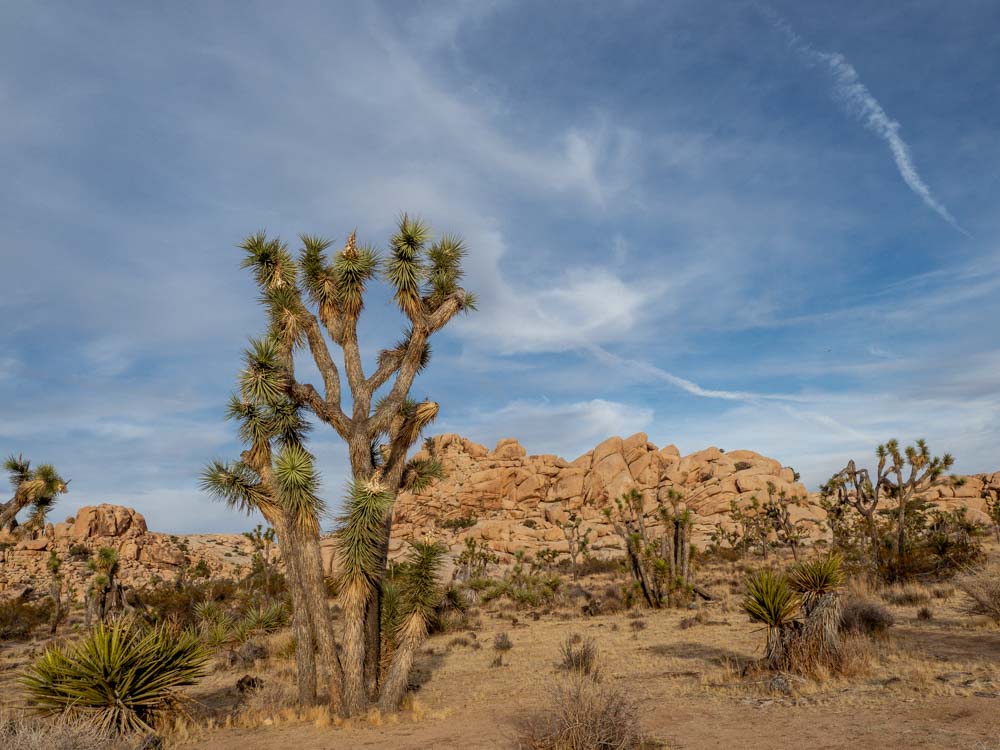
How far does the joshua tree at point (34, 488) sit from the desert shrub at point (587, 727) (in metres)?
20.3

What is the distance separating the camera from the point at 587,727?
658 centimetres

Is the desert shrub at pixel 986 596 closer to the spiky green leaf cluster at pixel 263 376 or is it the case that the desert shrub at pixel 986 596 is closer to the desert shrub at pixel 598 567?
the spiky green leaf cluster at pixel 263 376

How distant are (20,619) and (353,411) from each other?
1086 inches

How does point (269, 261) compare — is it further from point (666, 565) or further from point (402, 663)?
point (666, 565)

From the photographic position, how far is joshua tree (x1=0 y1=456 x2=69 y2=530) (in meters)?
20.4

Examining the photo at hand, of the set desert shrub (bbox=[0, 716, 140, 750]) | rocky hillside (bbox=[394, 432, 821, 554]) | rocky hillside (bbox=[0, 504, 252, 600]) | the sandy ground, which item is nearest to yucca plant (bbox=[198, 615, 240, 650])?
the sandy ground

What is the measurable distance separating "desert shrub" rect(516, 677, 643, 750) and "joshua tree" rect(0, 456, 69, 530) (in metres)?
20.3

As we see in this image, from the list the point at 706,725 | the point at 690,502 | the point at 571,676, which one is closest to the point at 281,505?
the point at 571,676

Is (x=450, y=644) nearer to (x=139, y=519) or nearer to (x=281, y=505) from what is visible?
(x=281, y=505)

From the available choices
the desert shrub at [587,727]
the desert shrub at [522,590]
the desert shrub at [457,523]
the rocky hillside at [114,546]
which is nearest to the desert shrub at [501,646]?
the desert shrub at [587,727]

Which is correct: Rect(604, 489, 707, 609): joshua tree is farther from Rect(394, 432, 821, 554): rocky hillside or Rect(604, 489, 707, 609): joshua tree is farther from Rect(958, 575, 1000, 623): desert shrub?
Rect(394, 432, 821, 554): rocky hillside

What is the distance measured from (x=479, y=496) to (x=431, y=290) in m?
65.2

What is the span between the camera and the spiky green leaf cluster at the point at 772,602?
1002 centimetres

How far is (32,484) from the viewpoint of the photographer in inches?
808
